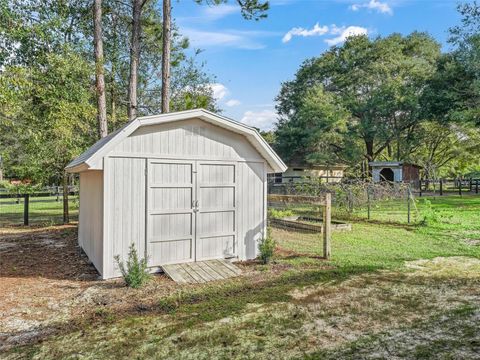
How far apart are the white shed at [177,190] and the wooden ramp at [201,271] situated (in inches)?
6.8

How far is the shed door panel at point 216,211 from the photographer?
653 centimetres

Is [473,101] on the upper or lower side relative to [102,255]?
upper

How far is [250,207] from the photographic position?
23.2ft

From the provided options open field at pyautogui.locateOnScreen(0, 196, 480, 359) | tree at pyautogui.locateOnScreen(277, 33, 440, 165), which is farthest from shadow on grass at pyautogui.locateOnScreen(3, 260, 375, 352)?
tree at pyautogui.locateOnScreen(277, 33, 440, 165)

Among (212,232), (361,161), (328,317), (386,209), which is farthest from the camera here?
(361,161)

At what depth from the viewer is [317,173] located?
102 ft

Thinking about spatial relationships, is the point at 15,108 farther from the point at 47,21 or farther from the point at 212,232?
the point at 212,232

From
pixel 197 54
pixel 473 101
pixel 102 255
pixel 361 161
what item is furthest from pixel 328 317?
pixel 361 161

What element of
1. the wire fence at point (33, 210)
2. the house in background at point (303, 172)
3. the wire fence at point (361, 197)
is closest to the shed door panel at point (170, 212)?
the wire fence at point (361, 197)

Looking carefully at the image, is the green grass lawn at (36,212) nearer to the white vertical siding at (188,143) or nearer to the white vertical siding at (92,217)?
→ the white vertical siding at (92,217)

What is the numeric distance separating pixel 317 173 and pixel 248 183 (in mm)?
25096

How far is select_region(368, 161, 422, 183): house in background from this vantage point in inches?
1008

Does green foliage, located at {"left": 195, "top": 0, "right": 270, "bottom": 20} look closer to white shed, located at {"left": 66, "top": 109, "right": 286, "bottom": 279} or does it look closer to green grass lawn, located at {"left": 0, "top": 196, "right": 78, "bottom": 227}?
white shed, located at {"left": 66, "top": 109, "right": 286, "bottom": 279}

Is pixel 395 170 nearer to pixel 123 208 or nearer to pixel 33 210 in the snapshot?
pixel 33 210
